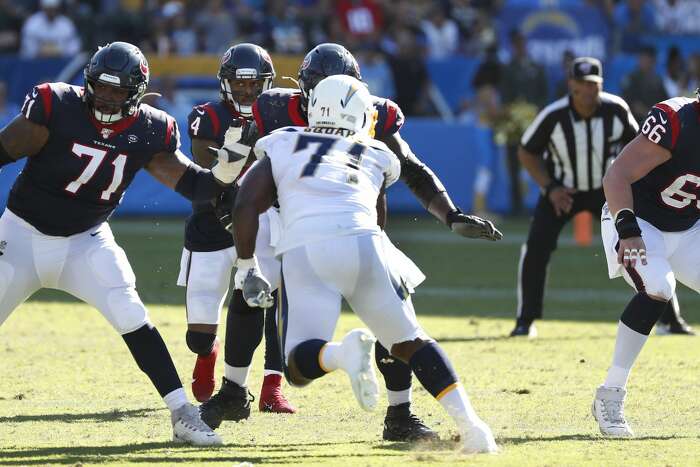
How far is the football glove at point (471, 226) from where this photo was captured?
5777 mm

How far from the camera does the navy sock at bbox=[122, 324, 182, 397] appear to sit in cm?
571

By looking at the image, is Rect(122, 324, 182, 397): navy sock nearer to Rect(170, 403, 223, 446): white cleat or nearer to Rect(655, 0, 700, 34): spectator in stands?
Rect(170, 403, 223, 446): white cleat

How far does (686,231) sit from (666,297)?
43 centimetres

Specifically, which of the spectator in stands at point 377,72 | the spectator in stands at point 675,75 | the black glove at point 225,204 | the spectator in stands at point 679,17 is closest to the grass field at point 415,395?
the black glove at point 225,204

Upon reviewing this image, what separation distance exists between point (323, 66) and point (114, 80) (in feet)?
3.18

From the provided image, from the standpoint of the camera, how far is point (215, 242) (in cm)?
679

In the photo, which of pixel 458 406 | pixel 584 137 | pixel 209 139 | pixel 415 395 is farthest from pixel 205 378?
pixel 584 137

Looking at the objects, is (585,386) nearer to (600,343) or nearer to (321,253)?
(600,343)

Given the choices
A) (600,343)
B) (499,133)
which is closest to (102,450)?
(600,343)

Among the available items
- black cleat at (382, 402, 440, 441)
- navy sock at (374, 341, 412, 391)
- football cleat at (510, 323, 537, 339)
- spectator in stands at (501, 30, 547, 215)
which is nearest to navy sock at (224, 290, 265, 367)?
navy sock at (374, 341, 412, 391)

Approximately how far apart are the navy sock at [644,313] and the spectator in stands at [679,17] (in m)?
13.0

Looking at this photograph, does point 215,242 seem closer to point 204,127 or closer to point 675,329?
point 204,127

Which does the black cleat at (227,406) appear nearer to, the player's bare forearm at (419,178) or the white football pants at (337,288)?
the white football pants at (337,288)

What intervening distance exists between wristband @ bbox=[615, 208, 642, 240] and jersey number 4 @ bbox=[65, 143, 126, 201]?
2.17 meters
